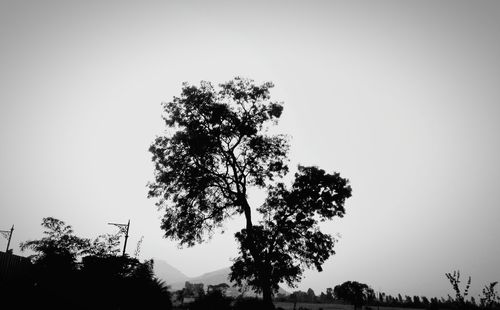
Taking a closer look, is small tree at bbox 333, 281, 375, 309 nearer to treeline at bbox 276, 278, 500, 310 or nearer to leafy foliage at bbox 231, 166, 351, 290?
treeline at bbox 276, 278, 500, 310

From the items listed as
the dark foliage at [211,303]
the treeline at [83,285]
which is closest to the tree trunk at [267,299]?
the dark foliage at [211,303]

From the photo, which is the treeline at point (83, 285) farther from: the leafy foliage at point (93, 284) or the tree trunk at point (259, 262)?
the tree trunk at point (259, 262)

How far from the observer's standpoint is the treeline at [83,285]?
1352cm

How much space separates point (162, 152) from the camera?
20.7m

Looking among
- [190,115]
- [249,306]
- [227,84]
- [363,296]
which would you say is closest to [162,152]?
[190,115]

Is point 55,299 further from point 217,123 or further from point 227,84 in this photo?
point 227,84

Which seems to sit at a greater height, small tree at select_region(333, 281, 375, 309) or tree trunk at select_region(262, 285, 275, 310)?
tree trunk at select_region(262, 285, 275, 310)

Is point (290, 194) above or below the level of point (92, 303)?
above

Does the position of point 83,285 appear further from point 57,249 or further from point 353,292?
point 353,292

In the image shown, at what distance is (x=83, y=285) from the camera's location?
1634 cm

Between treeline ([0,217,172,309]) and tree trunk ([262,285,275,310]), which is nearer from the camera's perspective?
treeline ([0,217,172,309])

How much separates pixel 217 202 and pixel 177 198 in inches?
128

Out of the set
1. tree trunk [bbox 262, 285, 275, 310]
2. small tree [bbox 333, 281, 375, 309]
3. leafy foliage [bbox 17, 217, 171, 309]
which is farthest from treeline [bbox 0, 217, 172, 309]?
small tree [bbox 333, 281, 375, 309]

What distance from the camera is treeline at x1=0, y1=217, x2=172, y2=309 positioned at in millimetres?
13516
